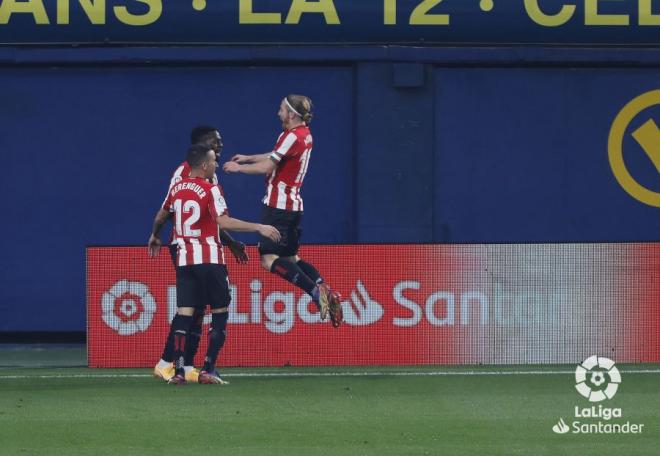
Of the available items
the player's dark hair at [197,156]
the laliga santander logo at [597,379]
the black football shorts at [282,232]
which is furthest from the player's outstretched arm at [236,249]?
the laliga santander logo at [597,379]

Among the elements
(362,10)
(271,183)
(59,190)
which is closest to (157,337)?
(271,183)

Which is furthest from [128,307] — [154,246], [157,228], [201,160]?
[201,160]

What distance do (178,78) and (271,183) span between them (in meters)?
4.50

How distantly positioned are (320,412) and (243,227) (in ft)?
5.65

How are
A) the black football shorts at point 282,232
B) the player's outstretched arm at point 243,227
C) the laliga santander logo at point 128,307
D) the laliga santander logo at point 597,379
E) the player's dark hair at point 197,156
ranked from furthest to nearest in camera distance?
the laliga santander logo at point 128,307 < the black football shorts at point 282,232 < the player's dark hair at point 197,156 < the player's outstretched arm at point 243,227 < the laliga santander logo at point 597,379

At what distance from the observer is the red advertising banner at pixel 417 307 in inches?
500

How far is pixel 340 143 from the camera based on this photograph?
649 inches

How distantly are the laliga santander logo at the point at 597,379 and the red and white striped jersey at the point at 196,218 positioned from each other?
2840 mm

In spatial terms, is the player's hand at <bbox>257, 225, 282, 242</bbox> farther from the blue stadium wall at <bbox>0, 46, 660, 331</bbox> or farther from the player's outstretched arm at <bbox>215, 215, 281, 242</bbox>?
the blue stadium wall at <bbox>0, 46, 660, 331</bbox>

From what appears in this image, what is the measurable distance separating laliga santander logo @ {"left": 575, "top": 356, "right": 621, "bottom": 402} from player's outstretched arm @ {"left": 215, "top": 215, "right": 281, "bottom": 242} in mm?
2459

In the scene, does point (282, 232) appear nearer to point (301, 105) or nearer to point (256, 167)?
point (256, 167)

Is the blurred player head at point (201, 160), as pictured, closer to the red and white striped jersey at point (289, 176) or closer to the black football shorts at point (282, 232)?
the red and white striped jersey at point (289, 176)

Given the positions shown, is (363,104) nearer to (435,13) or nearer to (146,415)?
(435,13)

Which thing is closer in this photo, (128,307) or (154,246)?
(154,246)
